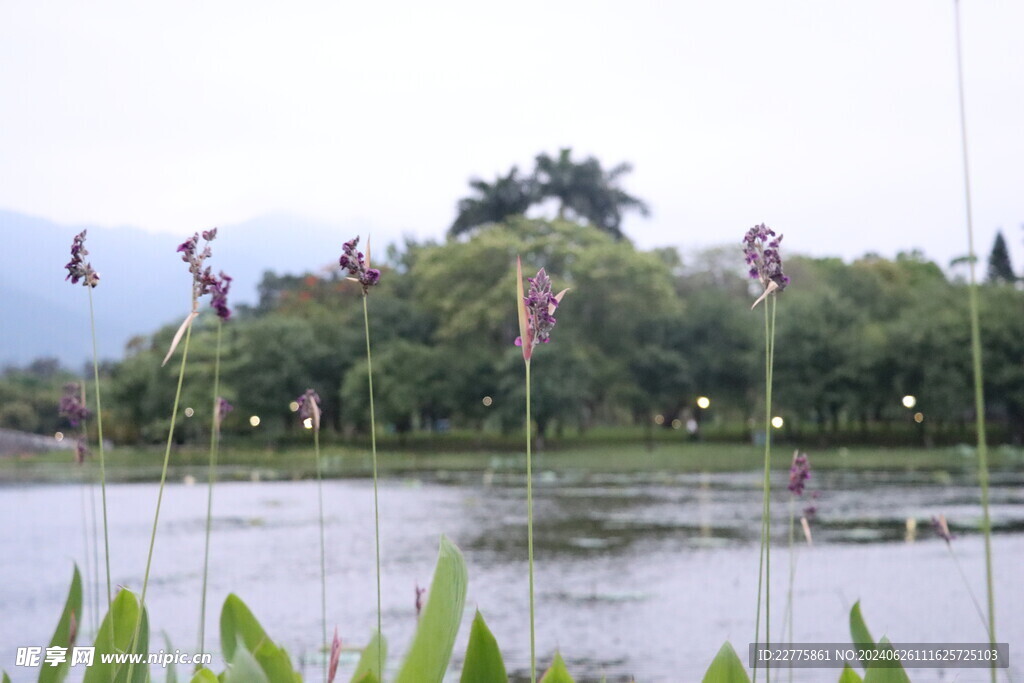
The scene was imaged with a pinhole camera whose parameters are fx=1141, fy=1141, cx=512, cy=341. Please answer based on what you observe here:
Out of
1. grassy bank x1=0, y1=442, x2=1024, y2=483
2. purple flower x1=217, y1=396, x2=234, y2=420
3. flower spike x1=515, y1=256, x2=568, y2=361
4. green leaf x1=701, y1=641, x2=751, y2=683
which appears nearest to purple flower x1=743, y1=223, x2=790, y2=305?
flower spike x1=515, y1=256, x2=568, y2=361

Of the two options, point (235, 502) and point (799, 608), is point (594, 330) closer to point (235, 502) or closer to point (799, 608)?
point (235, 502)

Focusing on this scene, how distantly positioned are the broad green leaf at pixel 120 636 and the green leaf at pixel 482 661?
399mm

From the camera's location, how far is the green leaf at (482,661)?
0.90 m

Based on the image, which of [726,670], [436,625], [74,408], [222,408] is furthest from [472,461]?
[436,625]

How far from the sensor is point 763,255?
1149 millimetres

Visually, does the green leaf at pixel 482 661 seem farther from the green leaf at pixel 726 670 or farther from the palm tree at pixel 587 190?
the palm tree at pixel 587 190

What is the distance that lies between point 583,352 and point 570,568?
1967 centimetres

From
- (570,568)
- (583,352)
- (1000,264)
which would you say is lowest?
(570,568)

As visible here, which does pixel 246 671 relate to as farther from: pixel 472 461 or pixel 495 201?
pixel 495 201

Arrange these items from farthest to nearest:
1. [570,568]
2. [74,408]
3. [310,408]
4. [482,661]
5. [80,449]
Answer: [570,568]
[80,449]
[74,408]
[310,408]
[482,661]

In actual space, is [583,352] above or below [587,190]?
below

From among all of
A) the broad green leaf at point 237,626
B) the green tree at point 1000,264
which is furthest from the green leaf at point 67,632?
the green tree at point 1000,264

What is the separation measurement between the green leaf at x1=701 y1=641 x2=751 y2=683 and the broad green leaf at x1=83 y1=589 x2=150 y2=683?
0.56 meters

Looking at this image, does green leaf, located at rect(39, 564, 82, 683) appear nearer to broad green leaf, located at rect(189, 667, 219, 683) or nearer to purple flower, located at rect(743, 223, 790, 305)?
broad green leaf, located at rect(189, 667, 219, 683)
